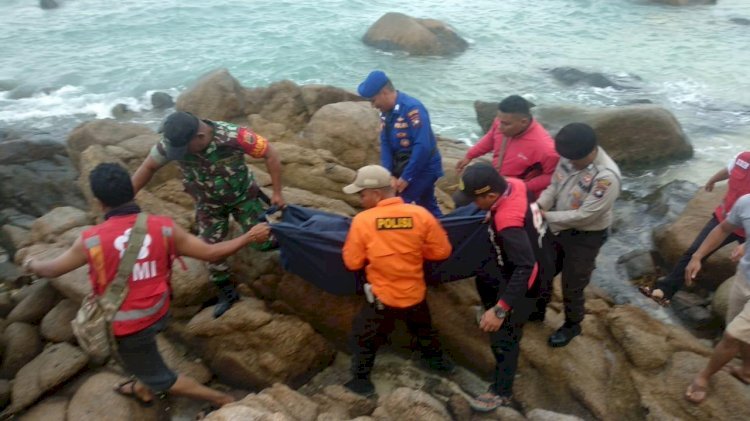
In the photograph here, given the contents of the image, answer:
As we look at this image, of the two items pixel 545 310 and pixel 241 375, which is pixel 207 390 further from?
pixel 545 310

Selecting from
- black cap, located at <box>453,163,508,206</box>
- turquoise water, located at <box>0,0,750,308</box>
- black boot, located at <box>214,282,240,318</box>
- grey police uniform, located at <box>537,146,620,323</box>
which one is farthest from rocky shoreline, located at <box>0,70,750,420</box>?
turquoise water, located at <box>0,0,750,308</box>

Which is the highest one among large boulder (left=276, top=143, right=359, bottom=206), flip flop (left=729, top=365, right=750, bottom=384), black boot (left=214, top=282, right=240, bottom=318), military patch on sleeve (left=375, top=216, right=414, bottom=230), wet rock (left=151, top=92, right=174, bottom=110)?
military patch on sleeve (left=375, top=216, right=414, bottom=230)

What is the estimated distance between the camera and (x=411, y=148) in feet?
18.7

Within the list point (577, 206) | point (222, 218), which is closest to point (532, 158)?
point (577, 206)

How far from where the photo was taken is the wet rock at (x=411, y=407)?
4211mm

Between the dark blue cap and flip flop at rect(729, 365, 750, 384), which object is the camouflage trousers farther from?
flip flop at rect(729, 365, 750, 384)

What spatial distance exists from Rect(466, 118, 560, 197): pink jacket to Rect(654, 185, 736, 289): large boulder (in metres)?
3.66

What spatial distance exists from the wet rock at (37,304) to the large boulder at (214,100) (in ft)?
17.4

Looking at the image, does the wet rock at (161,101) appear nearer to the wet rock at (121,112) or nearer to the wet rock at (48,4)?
the wet rock at (121,112)

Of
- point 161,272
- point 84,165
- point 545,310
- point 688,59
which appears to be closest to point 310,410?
point 161,272

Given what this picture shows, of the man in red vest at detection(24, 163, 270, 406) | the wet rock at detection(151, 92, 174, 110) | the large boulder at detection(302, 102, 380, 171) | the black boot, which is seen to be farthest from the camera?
the wet rock at detection(151, 92, 174, 110)

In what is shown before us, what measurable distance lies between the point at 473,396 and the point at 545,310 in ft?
3.43

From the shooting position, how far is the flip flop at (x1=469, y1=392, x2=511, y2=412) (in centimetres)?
457

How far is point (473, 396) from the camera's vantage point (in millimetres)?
4984
